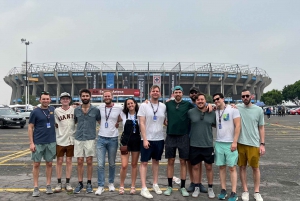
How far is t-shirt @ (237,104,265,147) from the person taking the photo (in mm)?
4820

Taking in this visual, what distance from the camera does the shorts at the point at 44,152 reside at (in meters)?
5.10

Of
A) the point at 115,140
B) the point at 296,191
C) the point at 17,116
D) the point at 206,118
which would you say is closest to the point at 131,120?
the point at 115,140

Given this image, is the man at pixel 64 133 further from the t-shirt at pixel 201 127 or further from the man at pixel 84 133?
the t-shirt at pixel 201 127

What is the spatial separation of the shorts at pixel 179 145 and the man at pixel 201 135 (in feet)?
0.31

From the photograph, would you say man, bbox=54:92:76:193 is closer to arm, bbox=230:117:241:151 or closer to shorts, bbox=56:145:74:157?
shorts, bbox=56:145:74:157

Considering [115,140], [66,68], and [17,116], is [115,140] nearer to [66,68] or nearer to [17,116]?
[17,116]

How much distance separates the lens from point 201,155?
16.4ft

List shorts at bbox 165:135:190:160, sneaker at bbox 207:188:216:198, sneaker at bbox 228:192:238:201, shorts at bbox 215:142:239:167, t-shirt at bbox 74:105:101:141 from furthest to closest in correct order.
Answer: t-shirt at bbox 74:105:101:141
shorts at bbox 165:135:190:160
sneaker at bbox 207:188:216:198
shorts at bbox 215:142:239:167
sneaker at bbox 228:192:238:201

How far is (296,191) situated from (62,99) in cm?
497

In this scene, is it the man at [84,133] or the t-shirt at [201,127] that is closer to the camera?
the t-shirt at [201,127]

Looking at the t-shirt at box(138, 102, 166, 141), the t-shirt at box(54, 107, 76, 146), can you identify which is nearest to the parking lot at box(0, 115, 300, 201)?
the t-shirt at box(54, 107, 76, 146)

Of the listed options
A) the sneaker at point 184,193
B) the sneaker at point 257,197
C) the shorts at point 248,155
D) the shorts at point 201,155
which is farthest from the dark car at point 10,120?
the sneaker at point 257,197

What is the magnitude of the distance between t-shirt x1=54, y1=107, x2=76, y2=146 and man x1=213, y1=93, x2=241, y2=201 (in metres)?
2.84

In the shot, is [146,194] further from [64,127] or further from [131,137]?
[64,127]
